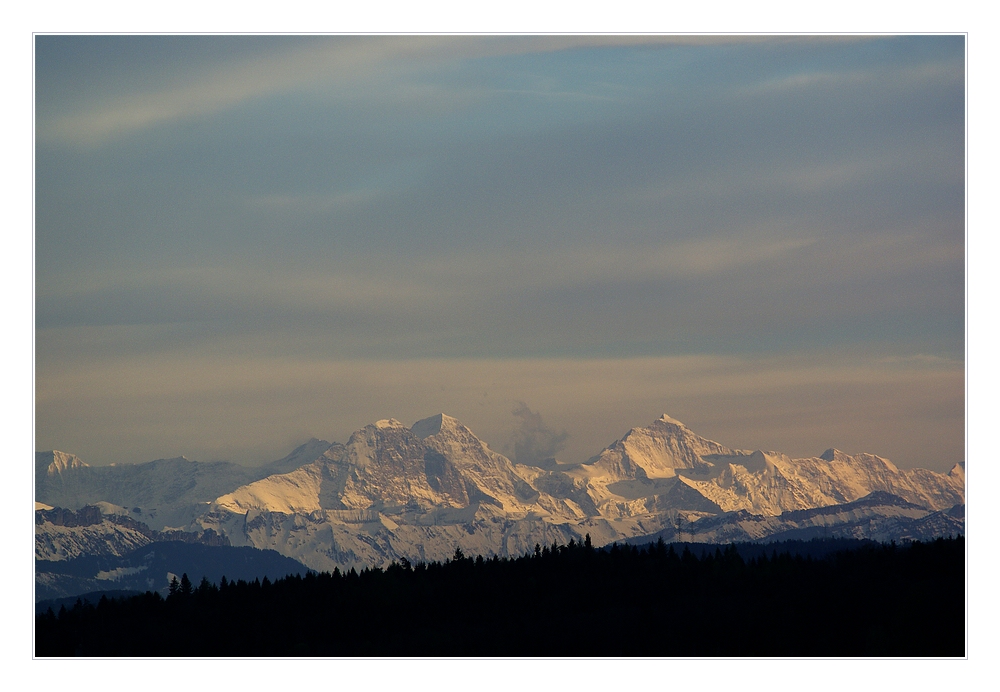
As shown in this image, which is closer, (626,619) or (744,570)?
(626,619)

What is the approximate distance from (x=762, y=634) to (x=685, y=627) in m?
14.3

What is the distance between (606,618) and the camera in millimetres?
180250

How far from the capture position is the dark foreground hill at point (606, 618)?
14424 centimetres

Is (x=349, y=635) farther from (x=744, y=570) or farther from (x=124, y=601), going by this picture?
(x=744, y=570)

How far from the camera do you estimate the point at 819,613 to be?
152m

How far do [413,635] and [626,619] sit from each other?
32529 mm

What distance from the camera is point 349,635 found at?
187 m

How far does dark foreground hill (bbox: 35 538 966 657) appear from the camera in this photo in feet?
473

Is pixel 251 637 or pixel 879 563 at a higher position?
pixel 879 563

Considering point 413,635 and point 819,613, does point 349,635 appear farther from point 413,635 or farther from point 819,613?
point 819,613

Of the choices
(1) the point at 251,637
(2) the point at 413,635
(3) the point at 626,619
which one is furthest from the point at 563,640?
(1) the point at 251,637
